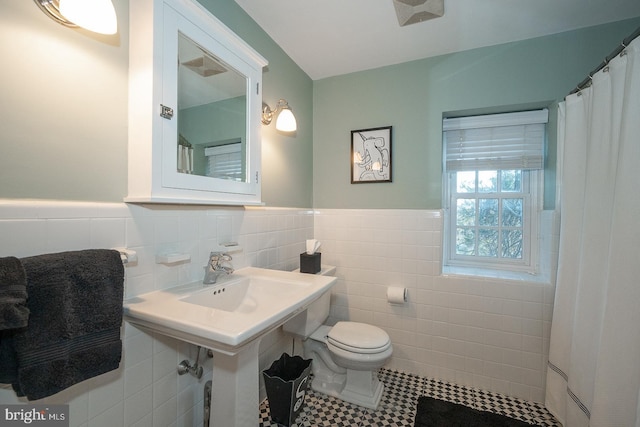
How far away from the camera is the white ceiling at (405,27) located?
1.43 metres

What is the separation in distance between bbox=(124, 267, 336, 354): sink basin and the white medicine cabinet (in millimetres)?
362

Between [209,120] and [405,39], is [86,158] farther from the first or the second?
[405,39]

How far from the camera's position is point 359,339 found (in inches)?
62.9

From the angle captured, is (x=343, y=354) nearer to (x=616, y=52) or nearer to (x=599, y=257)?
(x=599, y=257)

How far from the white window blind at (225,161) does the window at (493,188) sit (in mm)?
1616

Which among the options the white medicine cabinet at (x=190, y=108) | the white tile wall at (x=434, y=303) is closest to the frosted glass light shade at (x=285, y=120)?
the white medicine cabinet at (x=190, y=108)

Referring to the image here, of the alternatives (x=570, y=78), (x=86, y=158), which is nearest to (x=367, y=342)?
(x=86, y=158)

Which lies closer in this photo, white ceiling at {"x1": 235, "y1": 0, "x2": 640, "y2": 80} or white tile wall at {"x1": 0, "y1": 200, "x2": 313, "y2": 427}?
white tile wall at {"x1": 0, "y1": 200, "x2": 313, "y2": 427}

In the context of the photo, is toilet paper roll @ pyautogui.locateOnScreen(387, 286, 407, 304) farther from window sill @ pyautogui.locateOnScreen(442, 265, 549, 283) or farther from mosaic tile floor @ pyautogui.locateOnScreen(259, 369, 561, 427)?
mosaic tile floor @ pyautogui.locateOnScreen(259, 369, 561, 427)

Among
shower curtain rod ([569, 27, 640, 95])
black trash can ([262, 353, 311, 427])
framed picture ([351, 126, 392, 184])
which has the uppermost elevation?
shower curtain rod ([569, 27, 640, 95])

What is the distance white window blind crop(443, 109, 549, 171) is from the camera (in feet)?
6.09

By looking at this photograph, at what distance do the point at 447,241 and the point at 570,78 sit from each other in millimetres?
1294

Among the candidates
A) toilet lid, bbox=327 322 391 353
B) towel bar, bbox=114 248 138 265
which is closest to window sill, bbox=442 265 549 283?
toilet lid, bbox=327 322 391 353

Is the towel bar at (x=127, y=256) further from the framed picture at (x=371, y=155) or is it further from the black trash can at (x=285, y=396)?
the framed picture at (x=371, y=155)
